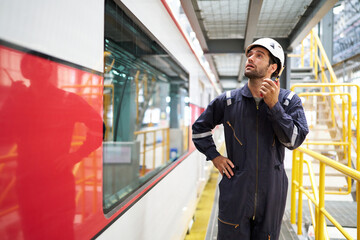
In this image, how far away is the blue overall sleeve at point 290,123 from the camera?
1726 mm

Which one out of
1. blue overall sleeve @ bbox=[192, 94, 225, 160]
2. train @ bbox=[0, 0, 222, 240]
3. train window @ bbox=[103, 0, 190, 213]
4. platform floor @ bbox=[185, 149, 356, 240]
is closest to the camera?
train @ bbox=[0, 0, 222, 240]

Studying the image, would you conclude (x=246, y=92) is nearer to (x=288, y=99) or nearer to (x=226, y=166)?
(x=288, y=99)

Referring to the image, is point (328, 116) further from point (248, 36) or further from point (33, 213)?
point (33, 213)

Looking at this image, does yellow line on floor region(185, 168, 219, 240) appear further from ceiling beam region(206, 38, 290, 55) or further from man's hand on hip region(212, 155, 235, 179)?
ceiling beam region(206, 38, 290, 55)

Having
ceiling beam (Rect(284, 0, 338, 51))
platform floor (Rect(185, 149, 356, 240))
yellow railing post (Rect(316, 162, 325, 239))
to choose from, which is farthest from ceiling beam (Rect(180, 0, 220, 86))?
platform floor (Rect(185, 149, 356, 240))

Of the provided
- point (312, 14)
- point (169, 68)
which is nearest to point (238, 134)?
point (169, 68)

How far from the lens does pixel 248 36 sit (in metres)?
4.91

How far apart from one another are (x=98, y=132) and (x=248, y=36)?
168 inches

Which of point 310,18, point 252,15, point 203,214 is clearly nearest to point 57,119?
point 252,15

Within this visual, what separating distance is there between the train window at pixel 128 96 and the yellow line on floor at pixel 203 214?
44.8 inches

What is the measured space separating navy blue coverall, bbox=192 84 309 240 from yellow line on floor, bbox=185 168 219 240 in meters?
2.30

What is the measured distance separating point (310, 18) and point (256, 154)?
299 cm

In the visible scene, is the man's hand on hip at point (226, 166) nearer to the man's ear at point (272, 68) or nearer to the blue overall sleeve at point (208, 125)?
the blue overall sleeve at point (208, 125)

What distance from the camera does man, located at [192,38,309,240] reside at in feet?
6.06
